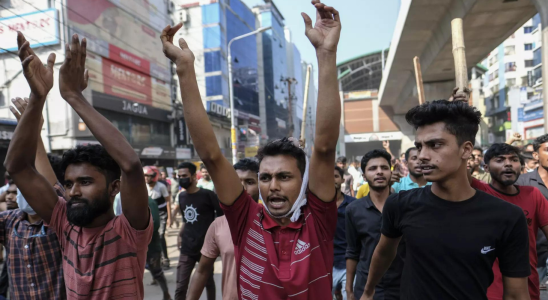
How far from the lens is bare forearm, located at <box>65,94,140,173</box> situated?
2.02 meters

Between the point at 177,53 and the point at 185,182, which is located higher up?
the point at 177,53

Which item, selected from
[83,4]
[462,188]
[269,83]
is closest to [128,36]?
[83,4]

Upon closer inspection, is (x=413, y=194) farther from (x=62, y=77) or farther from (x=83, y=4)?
(x=83, y=4)

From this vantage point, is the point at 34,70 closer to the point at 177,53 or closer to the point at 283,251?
the point at 177,53

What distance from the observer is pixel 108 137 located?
2059 mm

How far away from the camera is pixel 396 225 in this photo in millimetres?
2018

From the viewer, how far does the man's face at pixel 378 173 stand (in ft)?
11.3

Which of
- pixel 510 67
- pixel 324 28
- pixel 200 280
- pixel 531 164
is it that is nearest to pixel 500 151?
pixel 324 28

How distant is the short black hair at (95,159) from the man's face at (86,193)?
23 millimetres

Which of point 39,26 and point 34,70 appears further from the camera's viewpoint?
point 39,26

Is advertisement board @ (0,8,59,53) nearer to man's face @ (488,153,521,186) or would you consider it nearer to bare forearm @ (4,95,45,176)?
bare forearm @ (4,95,45,176)

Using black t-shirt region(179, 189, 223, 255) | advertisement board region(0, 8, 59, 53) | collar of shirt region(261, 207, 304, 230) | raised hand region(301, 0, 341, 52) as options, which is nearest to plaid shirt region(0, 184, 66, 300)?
collar of shirt region(261, 207, 304, 230)

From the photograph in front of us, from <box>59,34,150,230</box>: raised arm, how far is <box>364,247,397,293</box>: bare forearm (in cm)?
127

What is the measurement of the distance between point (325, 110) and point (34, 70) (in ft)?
4.91
